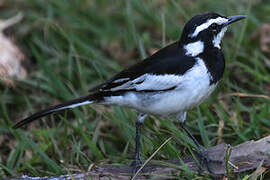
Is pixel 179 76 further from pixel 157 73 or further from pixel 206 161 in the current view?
pixel 206 161

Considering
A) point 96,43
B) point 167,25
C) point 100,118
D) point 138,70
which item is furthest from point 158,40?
point 138,70

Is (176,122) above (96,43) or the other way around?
the other way around

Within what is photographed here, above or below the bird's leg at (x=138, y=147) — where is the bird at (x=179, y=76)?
above

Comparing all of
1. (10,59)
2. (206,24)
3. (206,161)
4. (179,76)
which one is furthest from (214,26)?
(10,59)

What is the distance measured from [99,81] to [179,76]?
2.06m

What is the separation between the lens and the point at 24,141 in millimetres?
4238

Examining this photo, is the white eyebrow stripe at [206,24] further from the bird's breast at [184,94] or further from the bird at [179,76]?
the bird's breast at [184,94]

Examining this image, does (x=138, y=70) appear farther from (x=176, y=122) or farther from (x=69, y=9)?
(x=69, y=9)

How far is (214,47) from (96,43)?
8.76 feet

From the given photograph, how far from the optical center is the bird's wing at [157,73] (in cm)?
358

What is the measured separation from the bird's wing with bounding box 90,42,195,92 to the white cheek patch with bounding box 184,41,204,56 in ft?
0.17

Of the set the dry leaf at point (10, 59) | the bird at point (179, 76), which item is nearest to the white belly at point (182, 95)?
the bird at point (179, 76)

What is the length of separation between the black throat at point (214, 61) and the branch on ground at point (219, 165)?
1.70 ft

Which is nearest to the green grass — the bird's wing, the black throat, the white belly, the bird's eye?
the white belly
